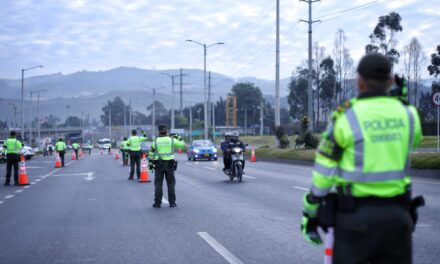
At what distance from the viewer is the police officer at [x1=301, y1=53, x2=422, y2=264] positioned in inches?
147

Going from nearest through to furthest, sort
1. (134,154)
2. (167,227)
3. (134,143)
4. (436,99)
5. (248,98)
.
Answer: (167,227), (134,154), (134,143), (436,99), (248,98)

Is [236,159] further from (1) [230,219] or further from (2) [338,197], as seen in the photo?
(2) [338,197]

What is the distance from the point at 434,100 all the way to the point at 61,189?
1439cm

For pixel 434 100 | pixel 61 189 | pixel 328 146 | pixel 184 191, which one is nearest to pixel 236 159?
pixel 184 191

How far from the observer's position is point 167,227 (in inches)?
403

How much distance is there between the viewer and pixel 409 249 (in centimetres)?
381

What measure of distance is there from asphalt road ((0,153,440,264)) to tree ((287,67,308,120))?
85706mm

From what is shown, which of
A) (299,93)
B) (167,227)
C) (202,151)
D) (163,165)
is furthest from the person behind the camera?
(299,93)

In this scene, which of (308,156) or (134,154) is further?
(308,156)

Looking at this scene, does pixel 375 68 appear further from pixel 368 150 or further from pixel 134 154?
pixel 134 154

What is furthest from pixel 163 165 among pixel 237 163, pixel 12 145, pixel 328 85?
pixel 328 85

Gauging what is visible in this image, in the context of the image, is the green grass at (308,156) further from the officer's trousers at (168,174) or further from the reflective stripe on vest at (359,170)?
the reflective stripe on vest at (359,170)

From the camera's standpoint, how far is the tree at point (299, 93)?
102312 mm

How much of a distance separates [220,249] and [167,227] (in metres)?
2.24
